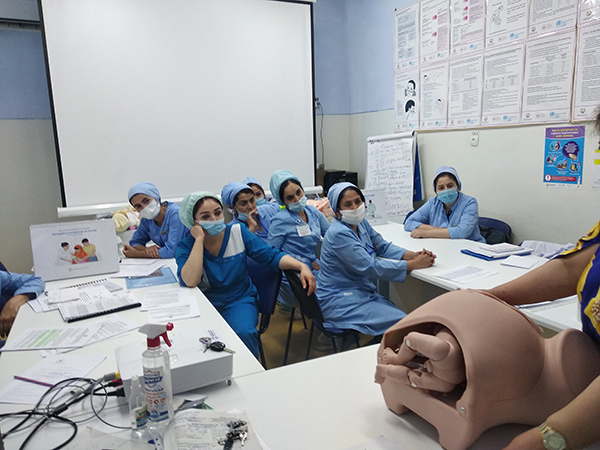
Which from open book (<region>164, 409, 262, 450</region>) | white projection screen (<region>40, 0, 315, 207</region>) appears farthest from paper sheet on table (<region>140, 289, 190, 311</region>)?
white projection screen (<region>40, 0, 315, 207</region>)

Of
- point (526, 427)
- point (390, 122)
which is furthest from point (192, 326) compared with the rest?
point (390, 122)

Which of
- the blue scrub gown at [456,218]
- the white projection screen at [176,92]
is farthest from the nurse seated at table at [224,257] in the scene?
the white projection screen at [176,92]

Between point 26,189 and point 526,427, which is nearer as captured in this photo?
point 526,427

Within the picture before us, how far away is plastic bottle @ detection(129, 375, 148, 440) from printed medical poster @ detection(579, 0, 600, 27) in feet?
11.1

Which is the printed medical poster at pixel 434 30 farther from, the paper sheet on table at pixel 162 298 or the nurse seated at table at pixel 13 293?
the nurse seated at table at pixel 13 293

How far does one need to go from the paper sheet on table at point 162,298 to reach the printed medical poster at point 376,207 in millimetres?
1998

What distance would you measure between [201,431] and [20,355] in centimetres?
86

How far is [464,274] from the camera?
83.7 inches

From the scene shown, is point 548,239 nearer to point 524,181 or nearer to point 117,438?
point 524,181

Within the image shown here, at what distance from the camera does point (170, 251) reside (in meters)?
2.76

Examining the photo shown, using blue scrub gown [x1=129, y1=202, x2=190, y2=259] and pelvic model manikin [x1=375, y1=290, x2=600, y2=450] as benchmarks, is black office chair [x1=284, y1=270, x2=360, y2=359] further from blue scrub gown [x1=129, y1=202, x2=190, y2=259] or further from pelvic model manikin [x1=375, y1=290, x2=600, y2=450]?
pelvic model manikin [x1=375, y1=290, x2=600, y2=450]

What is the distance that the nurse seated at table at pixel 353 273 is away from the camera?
7.29 ft

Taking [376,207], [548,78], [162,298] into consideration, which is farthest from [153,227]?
[548,78]

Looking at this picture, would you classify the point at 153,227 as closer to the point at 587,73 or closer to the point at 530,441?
the point at 530,441
